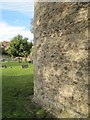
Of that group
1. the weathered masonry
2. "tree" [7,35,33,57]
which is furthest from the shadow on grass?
"tree" [7,35,33,57]

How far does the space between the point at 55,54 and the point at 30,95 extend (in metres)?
4.11

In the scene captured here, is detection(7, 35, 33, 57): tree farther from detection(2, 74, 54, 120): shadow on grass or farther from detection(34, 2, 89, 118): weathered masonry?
detection(34, 2, 89, 118): weathered masonry

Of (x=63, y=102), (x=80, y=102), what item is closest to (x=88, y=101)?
(x=80, y=102)

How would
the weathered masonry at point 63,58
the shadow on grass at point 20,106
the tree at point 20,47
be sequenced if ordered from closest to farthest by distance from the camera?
the weathered masonry at point 63,58, the shadow on grass at point 20,106, the tree at point 20,47

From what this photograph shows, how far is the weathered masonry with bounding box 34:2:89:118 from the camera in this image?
24.2 feet

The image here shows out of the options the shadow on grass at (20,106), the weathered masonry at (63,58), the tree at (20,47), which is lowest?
the shadow on grass at (20,106)

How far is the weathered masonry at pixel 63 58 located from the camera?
7.38 metres

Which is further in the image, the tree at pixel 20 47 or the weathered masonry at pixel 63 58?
the tree at pixel 20 47

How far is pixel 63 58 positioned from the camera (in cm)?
843

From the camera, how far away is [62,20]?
8508 millimetres

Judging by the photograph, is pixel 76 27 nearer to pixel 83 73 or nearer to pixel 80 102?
pixel 83 73

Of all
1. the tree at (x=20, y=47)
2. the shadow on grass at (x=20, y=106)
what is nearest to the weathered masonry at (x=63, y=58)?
the shadow on grass at (x=20, y=106)

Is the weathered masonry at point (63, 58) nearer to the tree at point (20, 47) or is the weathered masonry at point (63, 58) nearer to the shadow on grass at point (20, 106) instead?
the shadow on grass at point (20, 106)

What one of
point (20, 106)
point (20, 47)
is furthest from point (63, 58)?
point (20, 47)
